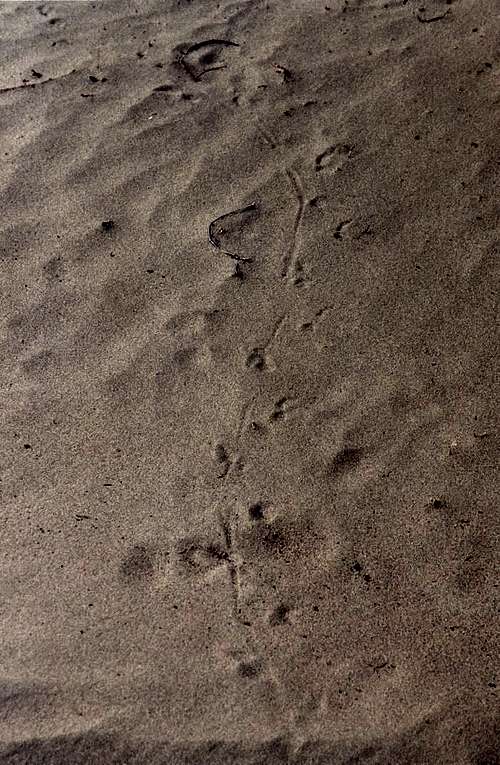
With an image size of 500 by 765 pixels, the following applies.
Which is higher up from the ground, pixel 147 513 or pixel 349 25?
pixel 349 25

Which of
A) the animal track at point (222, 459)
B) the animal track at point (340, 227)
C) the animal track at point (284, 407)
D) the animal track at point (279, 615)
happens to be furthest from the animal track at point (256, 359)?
→ the animal track at point (279, 615)

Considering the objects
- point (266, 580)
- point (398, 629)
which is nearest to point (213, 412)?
point (266, 580)

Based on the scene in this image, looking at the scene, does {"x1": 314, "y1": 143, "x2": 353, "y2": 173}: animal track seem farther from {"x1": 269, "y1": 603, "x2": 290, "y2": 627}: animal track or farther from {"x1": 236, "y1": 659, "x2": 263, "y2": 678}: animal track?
{"x1": 236, "y1": 659, "x2": 263, "y2": 678}: animal track

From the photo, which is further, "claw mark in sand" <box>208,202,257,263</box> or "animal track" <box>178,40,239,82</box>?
"animal track" <box>178,40,239,82</box>

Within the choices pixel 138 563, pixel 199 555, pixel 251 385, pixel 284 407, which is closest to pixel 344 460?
pixel 284 407

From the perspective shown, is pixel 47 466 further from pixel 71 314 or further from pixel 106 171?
pixel 106 171

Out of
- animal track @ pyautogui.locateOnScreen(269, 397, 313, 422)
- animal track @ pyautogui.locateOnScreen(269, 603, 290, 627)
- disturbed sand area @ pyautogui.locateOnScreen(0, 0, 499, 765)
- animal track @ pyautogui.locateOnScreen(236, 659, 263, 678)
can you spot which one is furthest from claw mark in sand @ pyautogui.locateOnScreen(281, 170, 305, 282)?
animal track @ pyautogui.locateOnScreen(236, 659, 263, 678)

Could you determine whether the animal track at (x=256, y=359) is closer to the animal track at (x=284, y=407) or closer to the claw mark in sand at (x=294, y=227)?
the animal track at (x=284, y=407)

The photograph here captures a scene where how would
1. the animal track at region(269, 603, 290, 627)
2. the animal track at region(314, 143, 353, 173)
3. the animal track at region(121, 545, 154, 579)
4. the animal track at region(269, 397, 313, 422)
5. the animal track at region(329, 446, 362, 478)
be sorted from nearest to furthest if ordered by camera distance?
the animal track at region(269, 603, 290, 627) → the animal track at region(121, 545, 154, 579) → the animal track at region(329, 446, 362, 478) → the animal track at region(269, 397, 313, 422) → the animal track at region(314, 143, 353, 173)
